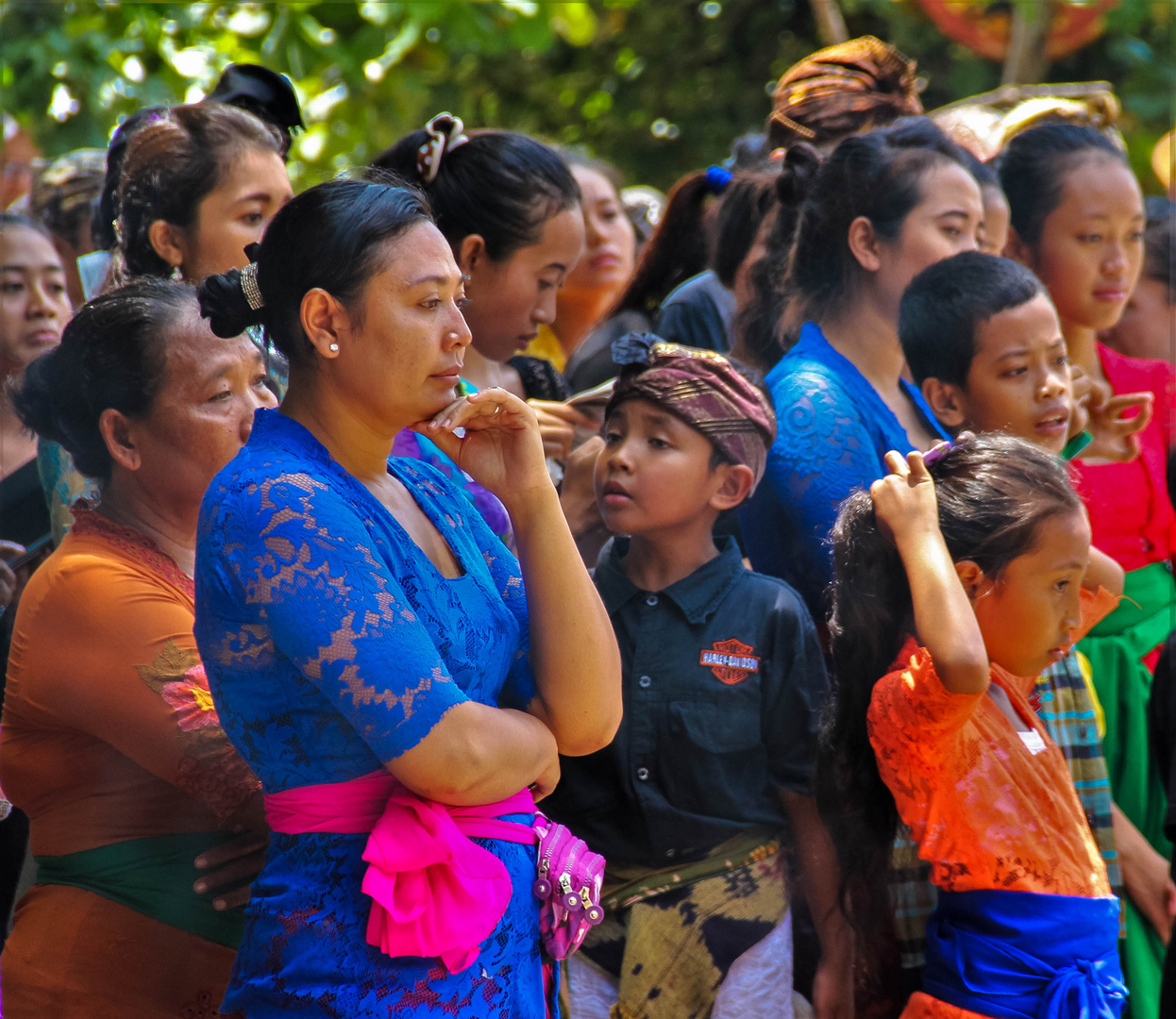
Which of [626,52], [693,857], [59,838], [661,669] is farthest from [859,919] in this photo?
[626,52]

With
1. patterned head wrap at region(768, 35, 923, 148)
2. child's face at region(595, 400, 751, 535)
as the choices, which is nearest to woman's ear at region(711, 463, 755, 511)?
child's face at region(595, 400, 751, 535)

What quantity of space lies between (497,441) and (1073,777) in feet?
4.96

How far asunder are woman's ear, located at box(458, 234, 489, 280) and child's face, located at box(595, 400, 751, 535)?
1.47ft

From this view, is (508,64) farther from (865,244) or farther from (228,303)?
(228,303)

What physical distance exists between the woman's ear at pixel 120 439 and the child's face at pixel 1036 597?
1484mm

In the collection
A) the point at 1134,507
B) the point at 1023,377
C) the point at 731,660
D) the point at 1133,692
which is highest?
the point at 1023,377

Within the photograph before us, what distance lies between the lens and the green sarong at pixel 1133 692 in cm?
303

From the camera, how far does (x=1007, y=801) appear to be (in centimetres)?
220

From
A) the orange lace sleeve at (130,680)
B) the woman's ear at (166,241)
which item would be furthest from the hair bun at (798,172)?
the orange lace sleeve at (130,680)

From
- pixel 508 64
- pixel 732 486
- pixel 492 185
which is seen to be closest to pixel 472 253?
pixel 492 185

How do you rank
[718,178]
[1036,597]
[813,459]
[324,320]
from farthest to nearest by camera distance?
[718,178]
[813,459]
[1036,597]
[324,320]

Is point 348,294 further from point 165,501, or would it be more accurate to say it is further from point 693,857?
point 693,857

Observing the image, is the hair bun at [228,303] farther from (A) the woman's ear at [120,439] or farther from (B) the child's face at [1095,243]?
(B) the child's face at [1095,243]

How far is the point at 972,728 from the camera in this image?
222cm
